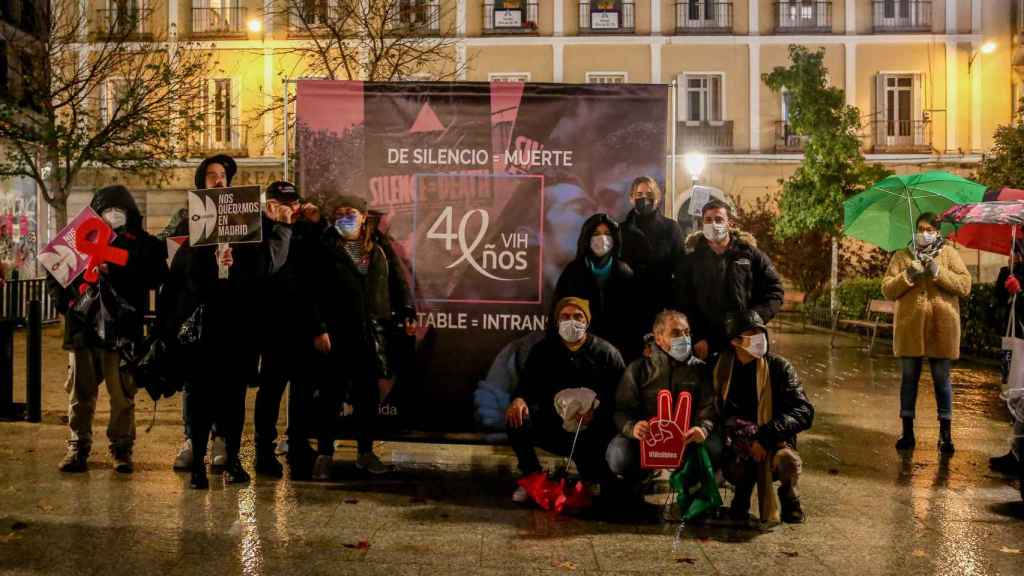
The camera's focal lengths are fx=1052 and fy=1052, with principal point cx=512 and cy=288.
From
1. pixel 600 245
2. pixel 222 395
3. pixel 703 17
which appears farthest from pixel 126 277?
pixel 703 17

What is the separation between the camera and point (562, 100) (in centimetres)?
721

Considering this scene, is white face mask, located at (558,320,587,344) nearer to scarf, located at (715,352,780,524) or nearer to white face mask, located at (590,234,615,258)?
white face mask, located at (590,234,615,258)

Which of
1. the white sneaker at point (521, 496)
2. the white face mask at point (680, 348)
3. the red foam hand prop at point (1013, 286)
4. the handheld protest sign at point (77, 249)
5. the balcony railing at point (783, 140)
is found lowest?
the white sneaker at point (521, 496)

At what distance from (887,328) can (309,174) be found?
15.7m

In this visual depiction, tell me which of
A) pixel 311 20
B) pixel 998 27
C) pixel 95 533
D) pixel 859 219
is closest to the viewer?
pixel 95 533

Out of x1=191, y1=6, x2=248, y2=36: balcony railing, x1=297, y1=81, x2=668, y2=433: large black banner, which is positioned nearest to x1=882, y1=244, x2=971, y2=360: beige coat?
x1=297, y1=81, x2=668, y2=433: large black banner

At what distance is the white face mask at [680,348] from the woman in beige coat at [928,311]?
3179 millimetres

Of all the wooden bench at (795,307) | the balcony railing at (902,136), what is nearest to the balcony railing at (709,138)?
the balcony railing at (902,136)

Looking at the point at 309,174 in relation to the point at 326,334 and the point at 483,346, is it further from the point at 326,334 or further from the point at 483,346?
the point at 483,346

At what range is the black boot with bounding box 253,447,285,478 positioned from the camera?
737 centimetres

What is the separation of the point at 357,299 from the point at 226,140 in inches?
1208

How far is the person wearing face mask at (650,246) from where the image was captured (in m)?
7.15

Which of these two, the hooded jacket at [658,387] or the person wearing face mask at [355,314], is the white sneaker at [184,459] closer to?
the person wearing face mask at [355,314]

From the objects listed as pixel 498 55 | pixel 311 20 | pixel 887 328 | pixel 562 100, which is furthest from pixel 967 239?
pixel 498 55
